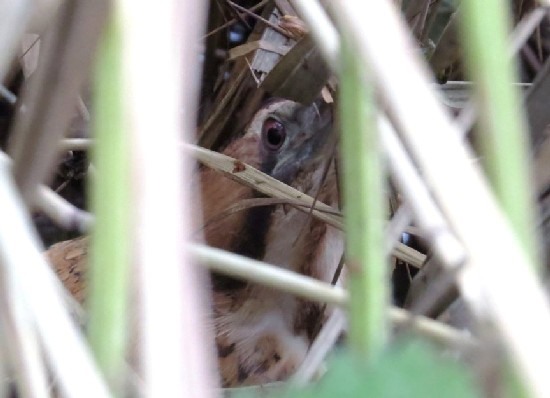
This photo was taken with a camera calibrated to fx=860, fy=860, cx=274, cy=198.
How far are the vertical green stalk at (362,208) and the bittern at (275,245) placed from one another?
1.12 metres

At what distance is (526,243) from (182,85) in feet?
0.40

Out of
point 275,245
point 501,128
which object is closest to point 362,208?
point 501,128

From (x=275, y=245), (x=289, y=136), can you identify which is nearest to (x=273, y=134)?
(x=289, y=136)

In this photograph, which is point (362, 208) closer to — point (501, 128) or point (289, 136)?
point (501, 128)

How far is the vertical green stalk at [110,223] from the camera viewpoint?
27cm

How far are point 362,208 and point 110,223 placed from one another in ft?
0.28

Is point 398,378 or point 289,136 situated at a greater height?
point 289,136

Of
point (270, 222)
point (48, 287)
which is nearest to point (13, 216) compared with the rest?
point (48, 287)

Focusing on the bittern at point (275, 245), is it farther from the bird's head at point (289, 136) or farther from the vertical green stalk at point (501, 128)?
the vertical green stalk at point (501, 128)

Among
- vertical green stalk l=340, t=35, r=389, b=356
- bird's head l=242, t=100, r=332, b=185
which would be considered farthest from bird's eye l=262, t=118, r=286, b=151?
vertical green stalk l=340, t=35, r=389, b=356

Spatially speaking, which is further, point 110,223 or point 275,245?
point 275,245

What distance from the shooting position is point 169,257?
0.25 m

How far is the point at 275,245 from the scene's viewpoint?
157 cm

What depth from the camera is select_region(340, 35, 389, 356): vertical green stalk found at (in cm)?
28
